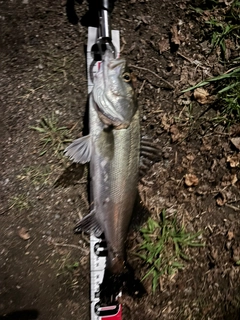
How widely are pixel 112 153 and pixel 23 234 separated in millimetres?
929

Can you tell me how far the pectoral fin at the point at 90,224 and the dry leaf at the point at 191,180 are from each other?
84cm

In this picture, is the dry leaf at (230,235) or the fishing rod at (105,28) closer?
the fishing rod at (105,28)

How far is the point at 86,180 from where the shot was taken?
119 inches

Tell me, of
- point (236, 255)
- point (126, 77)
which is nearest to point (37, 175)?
point (126, 77)

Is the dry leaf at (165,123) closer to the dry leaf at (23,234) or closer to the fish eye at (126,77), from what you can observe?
the fish eye at (126,77)

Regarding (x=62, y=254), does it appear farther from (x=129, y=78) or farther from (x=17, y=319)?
(x=129, y=78)

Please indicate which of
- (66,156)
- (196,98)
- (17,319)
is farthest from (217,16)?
(17,319)

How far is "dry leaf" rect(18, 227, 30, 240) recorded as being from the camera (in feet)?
9.68

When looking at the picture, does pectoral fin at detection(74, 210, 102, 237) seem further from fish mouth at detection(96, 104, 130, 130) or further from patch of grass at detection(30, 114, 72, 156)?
fish mouth at detection(96, 104, 130, 130)

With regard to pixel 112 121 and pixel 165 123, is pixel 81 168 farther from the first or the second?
pixel 165 123

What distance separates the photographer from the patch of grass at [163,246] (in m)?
3.13

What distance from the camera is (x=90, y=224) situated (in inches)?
112

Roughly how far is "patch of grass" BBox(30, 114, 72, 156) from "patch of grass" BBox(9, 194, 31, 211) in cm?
35

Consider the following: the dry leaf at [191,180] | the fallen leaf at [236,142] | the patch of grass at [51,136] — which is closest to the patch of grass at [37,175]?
the patch of grass at [51,136]
